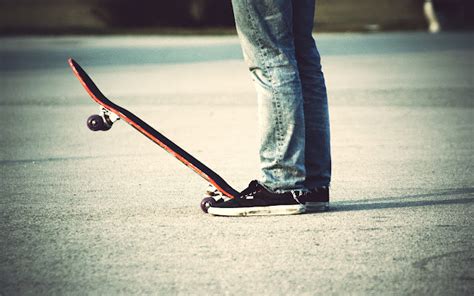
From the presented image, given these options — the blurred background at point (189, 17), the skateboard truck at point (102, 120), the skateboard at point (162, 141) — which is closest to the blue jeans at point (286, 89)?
the skateboard at point (162, 141)

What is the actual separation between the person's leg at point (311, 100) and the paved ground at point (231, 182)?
0.77 ft

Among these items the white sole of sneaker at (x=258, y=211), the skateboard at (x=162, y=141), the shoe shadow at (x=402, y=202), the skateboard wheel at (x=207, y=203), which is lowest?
the shoe shadow at (x=402, y=202)

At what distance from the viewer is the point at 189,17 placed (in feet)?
100

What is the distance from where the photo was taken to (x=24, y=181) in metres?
5.96

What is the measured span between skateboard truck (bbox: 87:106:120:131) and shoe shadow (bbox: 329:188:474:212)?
3.87ft

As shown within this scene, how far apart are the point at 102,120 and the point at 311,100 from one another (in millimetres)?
1036

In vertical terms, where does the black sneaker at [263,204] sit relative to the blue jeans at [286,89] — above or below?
below

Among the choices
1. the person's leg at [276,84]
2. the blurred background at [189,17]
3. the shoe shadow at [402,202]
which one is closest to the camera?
the person's leg at [276,84]

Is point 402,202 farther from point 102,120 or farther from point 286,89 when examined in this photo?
point 102,120

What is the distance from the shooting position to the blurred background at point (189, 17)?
26.3 meters

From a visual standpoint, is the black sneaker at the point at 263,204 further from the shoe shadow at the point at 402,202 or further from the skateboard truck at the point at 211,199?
the shoe shadow at the point at 402,202

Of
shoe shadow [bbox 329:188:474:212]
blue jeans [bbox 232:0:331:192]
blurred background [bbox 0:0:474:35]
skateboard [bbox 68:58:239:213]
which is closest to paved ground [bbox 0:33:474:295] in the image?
shoe shadow [bbox 329:188:474:212]

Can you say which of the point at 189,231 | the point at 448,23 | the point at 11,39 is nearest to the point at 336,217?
the point at 189,231

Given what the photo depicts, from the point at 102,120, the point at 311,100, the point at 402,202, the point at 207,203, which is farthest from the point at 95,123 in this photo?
the point at 402,202
